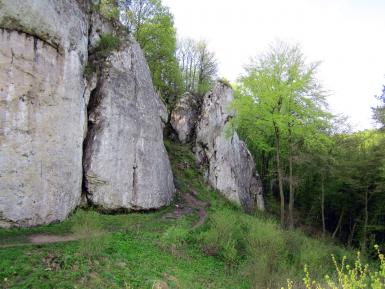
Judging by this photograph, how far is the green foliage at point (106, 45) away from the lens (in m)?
16.2

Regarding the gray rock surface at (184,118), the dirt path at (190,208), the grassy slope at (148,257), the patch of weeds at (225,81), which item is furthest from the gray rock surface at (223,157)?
the grassy slope at (148,257)

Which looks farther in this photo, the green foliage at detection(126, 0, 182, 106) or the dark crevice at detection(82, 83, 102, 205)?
the green foliage at detection(126, 0, 182, 106)

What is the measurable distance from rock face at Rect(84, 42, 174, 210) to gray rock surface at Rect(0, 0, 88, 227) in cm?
103

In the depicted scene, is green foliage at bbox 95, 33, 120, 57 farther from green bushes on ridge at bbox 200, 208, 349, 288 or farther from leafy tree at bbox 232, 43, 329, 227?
green bushes on ridge at bbox 200, 208, 349, 288

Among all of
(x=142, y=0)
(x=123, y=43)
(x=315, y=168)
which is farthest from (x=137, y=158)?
(x=142, y=0)

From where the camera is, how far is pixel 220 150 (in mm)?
23938

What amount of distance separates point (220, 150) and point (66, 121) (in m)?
13.5

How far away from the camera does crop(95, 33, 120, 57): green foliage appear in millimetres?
16172

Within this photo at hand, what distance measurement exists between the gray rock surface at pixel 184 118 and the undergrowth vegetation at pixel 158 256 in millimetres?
11253

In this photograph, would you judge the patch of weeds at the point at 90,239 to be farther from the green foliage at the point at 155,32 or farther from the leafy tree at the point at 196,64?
the leafy tree at the point at 196,64

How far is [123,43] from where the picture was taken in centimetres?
1703

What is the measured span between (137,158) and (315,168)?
43.1ft

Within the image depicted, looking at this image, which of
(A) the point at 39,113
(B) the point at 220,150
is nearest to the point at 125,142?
(A) the point at 39,113

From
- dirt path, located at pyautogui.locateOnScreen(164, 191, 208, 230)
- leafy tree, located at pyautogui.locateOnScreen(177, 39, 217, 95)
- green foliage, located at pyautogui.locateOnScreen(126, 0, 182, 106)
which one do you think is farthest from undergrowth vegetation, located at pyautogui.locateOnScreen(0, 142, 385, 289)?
leafy tree, located at pyautogui.locateOnScreen(177, 39, 217, 95)
